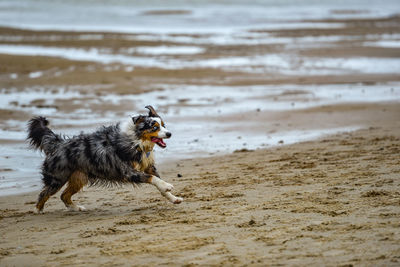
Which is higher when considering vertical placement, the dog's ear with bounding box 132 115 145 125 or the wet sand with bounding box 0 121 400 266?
the dog's ear with bounding box 132 115 145 125

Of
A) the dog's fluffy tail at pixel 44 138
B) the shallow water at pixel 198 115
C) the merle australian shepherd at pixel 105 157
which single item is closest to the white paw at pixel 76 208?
the merle australian shepherd at pixel 105 157

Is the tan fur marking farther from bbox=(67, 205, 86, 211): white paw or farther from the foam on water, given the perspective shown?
the foam on water

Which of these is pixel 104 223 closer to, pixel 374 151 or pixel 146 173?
pixel 146 173

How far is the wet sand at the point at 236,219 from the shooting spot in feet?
18.3

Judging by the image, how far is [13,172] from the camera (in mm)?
10203

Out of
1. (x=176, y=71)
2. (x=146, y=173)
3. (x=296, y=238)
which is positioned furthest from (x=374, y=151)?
(x=176, y=71)

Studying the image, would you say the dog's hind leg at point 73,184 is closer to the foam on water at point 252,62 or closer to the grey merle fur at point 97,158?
the grey merle fur at point 97,158

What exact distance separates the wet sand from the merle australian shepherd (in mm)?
356

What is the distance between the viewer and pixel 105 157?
7.97m

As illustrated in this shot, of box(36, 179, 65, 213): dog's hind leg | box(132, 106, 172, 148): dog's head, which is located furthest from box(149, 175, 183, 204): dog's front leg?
box(36, 179, 65, 213): dog's hind leg

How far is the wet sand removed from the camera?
220 inches

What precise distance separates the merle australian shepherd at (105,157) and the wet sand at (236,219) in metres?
0.36

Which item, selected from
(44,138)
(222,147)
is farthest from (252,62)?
(44,138)

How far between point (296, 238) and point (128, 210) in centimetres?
254
